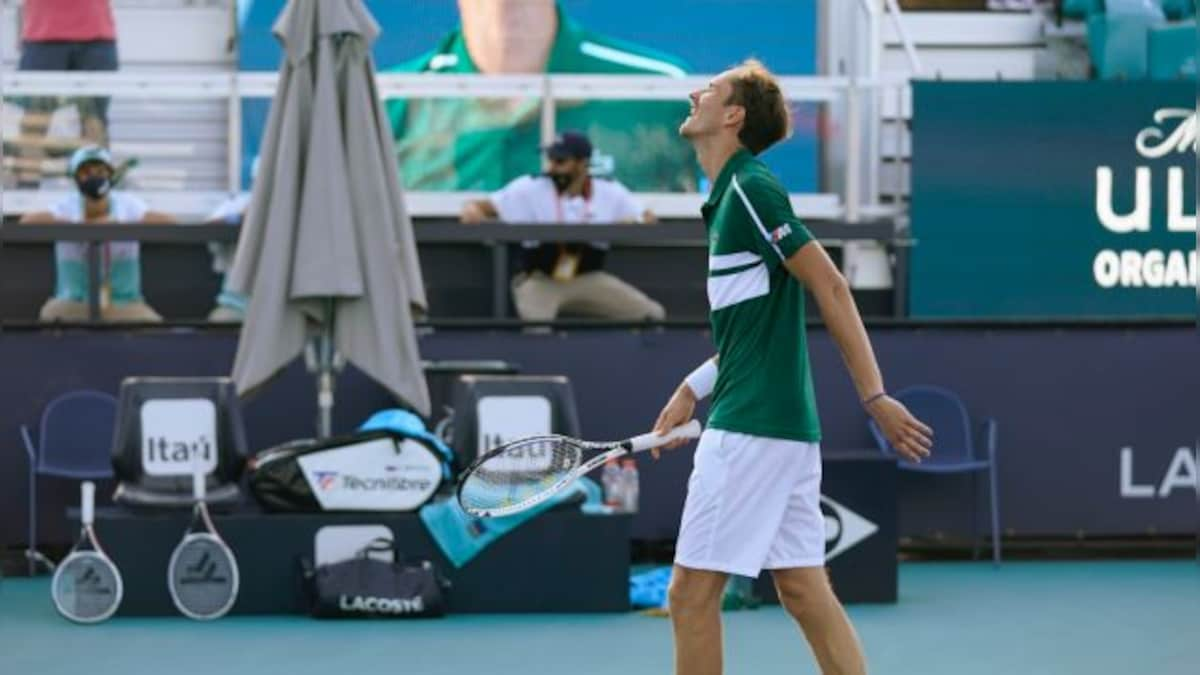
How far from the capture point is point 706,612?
6105 millimetres

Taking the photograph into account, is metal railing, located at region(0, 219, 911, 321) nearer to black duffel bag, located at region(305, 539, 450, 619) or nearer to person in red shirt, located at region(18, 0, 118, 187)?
person in red shirt, located at region(18, 0, 118, 187)

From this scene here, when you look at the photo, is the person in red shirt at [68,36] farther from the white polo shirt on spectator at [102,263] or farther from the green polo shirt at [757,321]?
the green polo shirt at [757,321]

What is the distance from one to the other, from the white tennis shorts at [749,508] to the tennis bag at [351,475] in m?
4.40

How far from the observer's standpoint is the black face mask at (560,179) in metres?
12.2

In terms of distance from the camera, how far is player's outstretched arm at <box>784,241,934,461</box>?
5785mm

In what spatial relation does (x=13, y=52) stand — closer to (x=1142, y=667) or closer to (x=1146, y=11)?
(x=1146, y=11)

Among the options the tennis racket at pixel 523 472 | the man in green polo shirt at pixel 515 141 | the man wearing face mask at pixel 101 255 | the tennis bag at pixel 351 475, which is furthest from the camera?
the man in green polo shirt at pixel 515 141

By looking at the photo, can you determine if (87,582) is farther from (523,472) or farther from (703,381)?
(703,381)

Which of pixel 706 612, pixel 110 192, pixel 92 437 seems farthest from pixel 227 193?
pixel 706 612

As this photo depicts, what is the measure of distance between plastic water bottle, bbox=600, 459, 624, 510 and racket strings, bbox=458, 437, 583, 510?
4.07 m

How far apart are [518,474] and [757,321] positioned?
94cm

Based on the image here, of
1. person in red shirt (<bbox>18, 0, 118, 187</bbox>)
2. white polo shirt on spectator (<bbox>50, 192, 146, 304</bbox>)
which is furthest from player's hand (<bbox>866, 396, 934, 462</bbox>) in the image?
person in red shirt (<bbox>18, 0, 118, 187</bbox>)

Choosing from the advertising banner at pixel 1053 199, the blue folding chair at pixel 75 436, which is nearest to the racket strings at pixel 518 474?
the blue folding chair at pixel 75 436

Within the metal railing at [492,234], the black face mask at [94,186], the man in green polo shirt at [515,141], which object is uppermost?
the man in green polo shirt at [515,141]
